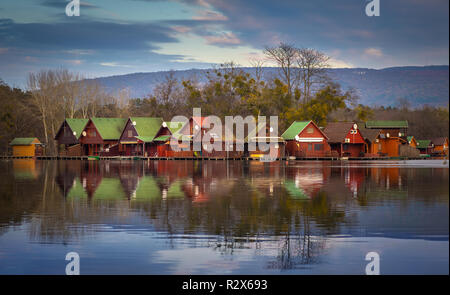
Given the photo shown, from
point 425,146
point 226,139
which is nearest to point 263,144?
point 226,139

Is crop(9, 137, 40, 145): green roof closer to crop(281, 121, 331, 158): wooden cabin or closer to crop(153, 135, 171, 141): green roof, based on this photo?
crop(153, 135, 171, 141): green roof

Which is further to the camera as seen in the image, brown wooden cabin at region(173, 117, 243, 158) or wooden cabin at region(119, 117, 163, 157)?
wooden cabin at region(119, 117, 163, 157)

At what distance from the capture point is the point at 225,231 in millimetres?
18016

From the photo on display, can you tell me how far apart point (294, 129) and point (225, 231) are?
71.4 meters

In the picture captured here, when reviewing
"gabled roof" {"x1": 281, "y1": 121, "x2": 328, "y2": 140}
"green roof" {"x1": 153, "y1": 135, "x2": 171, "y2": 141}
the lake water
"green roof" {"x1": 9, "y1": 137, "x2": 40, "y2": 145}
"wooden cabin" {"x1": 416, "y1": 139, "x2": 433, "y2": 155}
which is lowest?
the lake water

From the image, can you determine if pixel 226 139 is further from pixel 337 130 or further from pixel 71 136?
pixel 71 136

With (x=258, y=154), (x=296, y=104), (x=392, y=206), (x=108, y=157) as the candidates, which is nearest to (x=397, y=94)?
(x=296, y=104)

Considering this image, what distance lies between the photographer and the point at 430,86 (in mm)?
119312

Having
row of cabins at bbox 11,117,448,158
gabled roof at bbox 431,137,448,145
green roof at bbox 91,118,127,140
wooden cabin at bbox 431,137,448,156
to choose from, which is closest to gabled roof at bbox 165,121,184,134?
row of cabins at bbox 11,117,448,158

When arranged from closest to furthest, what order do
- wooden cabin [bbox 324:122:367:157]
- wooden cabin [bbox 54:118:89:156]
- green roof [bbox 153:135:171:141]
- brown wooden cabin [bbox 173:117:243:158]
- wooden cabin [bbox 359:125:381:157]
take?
A: brown wooden cabin [bbox 173:117:243:158] < green roof [bbox 153:135:171:141] < wooden cabin [bbox 324:122:367:157] < wooden cabin [bbox 359:125:381:157] < wooden cabin [bbox 54:118:89:156]

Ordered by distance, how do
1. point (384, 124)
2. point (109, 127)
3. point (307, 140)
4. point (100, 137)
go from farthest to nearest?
point (384, 124)
point (109, 127)
point (100, 137)
point (307, 140)

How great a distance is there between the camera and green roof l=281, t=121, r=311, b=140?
286 feet

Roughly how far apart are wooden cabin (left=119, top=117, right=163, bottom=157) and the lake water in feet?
200

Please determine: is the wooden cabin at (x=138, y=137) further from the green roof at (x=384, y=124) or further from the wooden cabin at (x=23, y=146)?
the green roof at (x=384, y=124)
